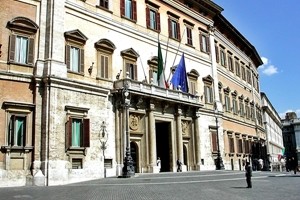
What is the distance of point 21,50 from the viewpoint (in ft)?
64.2

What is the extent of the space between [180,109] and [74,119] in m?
10.3

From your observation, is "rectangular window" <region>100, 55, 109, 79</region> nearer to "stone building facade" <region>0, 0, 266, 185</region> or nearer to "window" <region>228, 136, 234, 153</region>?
"stone building facade" <region>0, 0, 266, 185</region>

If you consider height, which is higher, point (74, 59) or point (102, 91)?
point (74, 59)

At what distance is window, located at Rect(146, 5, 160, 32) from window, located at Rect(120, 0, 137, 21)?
159 cm

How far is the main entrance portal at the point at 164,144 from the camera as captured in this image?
27.6 meters

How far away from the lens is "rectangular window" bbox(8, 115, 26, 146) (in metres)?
18.3

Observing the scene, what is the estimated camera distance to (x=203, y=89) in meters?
33.8

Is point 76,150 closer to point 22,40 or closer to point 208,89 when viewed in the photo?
point 22,40

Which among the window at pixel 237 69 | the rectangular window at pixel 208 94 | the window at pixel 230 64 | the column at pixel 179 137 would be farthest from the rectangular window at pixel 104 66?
the window at pixel 237 69

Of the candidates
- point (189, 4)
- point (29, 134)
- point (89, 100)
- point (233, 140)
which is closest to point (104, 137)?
point (89, 100)

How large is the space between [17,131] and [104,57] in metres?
7.80

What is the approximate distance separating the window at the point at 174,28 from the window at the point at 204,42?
4.23 meters

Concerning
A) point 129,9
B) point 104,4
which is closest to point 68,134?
point 104,4

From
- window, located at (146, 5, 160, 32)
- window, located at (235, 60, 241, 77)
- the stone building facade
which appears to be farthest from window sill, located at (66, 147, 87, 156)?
window, located at (235, 60, 241, 77)
